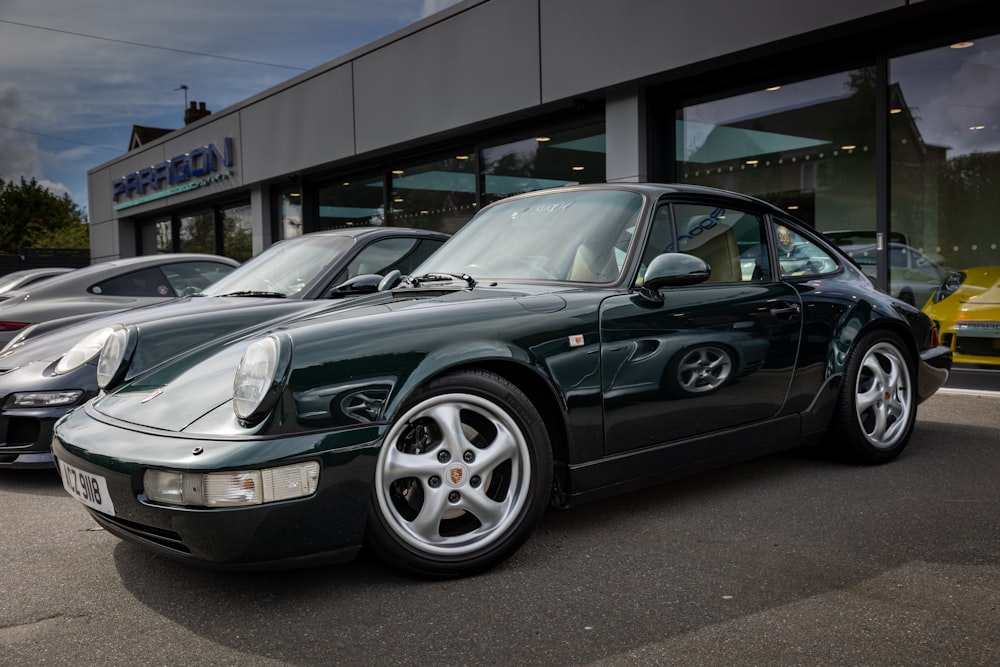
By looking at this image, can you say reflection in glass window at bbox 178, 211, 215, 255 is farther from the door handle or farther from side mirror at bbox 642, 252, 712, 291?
side mirror at bbox 642, 252, 712, 291

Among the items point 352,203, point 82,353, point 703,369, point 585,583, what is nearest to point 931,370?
point 703,369

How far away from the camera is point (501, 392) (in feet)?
8.50

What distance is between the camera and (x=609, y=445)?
2.88 meters

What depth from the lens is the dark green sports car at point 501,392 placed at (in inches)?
89.1

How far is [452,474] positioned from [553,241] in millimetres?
1224

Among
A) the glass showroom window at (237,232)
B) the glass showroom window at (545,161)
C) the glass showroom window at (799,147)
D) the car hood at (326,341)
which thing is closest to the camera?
the car hood at (326,341)

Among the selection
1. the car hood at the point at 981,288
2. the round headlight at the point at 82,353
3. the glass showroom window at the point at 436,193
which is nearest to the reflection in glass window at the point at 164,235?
the glass showroom window at the point at 436,193

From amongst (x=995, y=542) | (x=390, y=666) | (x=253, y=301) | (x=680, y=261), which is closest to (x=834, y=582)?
(x=995, y=542)

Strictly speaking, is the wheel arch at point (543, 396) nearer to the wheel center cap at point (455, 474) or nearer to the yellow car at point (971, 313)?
the wheel center cap at point (455, 474)

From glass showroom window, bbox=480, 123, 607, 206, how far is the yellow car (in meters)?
4.05

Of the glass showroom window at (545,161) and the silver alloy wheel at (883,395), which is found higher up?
the glass showroom window at (545,161)

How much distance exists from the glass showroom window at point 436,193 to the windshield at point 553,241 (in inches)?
312

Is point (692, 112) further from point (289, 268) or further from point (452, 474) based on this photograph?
point (452, 474)

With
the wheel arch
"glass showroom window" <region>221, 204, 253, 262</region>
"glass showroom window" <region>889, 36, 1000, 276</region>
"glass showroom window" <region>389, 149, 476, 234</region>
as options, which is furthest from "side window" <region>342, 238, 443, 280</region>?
"glass showroom window" <region>221, 204, 253, 262</region>
